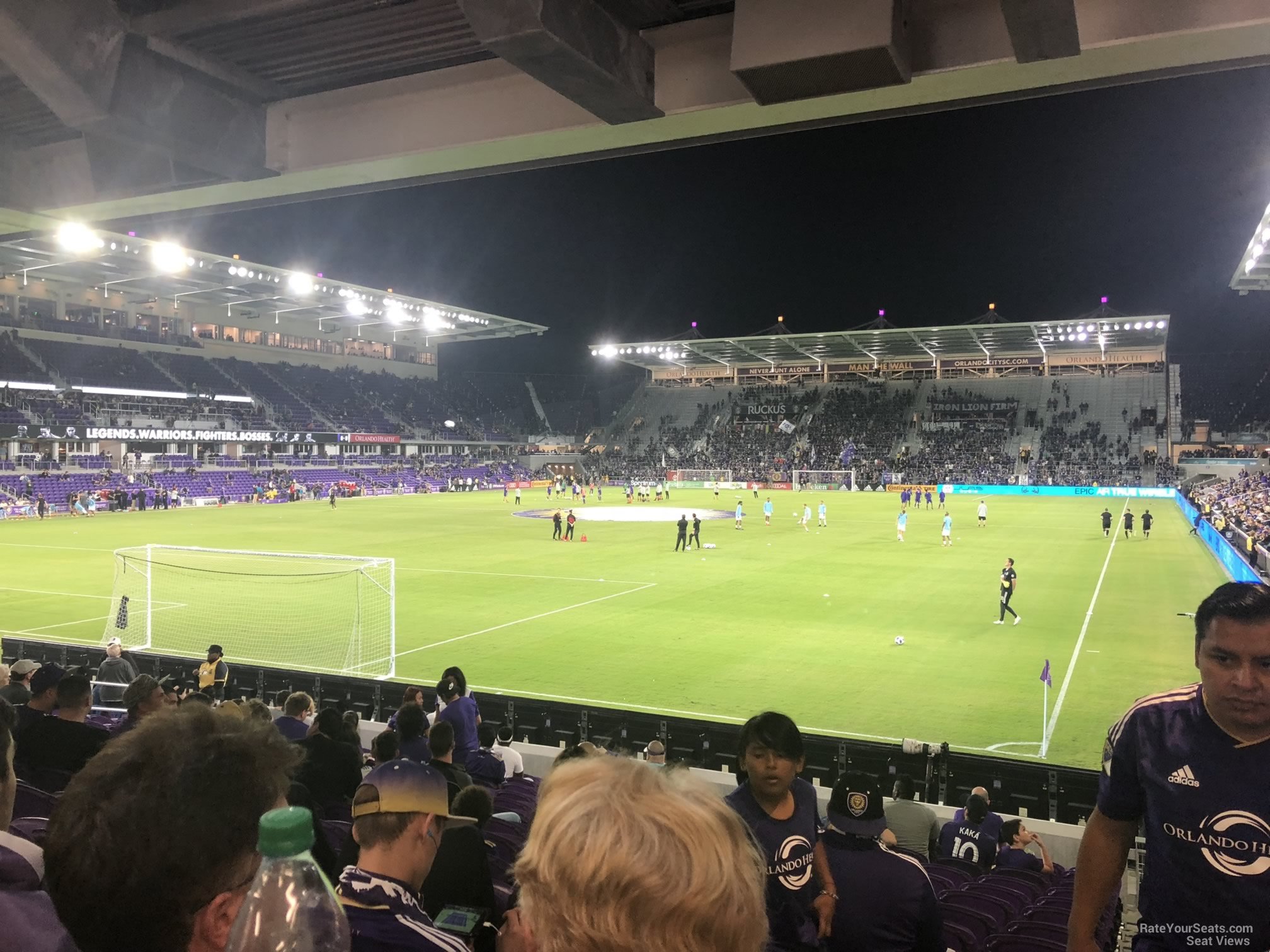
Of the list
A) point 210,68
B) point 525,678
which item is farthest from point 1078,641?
point 210,68

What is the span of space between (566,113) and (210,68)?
2.08m

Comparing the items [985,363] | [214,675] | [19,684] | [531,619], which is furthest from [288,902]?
[985,363]

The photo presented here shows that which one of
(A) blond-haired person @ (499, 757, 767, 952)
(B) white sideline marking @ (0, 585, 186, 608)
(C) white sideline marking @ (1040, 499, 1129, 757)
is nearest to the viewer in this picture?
(A) blond-haired person @ (499, 757, 767, 952)

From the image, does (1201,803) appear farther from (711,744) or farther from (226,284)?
(226,284)

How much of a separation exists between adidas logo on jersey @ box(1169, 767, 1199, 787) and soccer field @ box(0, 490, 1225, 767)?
33.1ft

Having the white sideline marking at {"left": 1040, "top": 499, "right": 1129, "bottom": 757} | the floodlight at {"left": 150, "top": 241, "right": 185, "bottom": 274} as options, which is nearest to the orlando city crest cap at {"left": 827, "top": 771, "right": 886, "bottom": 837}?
the white sideline marking at {"left": 1040, "top": 499, "right": 1129, "bottom": 757}

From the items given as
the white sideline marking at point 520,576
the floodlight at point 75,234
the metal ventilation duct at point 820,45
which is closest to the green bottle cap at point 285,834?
the metal ventilation duct at point 820,45

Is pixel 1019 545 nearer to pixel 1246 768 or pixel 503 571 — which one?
pixel 503 571

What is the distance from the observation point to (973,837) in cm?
732

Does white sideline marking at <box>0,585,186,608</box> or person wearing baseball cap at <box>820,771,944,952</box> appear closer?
person wearing baseball cap at <box>820,771,944,952</box>

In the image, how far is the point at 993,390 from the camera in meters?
86.1

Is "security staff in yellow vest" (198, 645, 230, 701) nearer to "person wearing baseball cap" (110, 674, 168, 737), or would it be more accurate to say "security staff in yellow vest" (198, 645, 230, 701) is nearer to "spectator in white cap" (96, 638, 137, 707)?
"spectator in white cap" (96, 638, 137, 707)

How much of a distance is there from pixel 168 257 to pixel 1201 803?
59.7m

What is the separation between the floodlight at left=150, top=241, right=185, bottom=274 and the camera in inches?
1953
